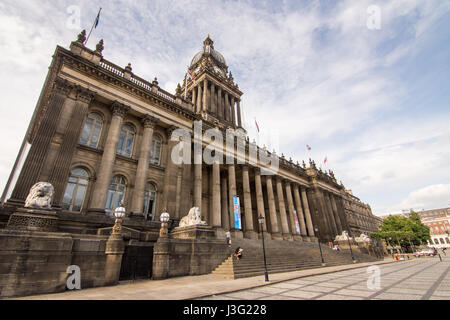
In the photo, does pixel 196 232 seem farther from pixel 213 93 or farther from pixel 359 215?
pixel 359 215

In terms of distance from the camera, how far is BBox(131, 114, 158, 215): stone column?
58.4 feet

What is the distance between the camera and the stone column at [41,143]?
43.0 ft

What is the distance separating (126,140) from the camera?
20.5 metres

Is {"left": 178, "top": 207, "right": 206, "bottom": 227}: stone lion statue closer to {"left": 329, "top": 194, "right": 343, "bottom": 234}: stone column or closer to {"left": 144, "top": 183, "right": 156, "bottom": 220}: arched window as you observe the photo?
{"left": 144, "top": 183, "right": 156, "bottom": 220}: arched window

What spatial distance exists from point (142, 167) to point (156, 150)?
3.60m

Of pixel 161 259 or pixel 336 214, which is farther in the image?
pixel 336 214

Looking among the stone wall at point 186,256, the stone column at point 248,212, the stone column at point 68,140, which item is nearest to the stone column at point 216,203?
the stone column at point 248,212

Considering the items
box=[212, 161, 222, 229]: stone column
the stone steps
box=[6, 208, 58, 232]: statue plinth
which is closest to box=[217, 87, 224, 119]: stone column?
box=[212, 161, 222, 229]: stone column

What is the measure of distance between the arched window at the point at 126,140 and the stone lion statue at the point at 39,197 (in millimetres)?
8637

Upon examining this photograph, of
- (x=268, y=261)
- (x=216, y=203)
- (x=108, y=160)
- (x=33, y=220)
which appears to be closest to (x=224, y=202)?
(x=216, y=203)

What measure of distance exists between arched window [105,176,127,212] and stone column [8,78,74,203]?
5.07 metres
